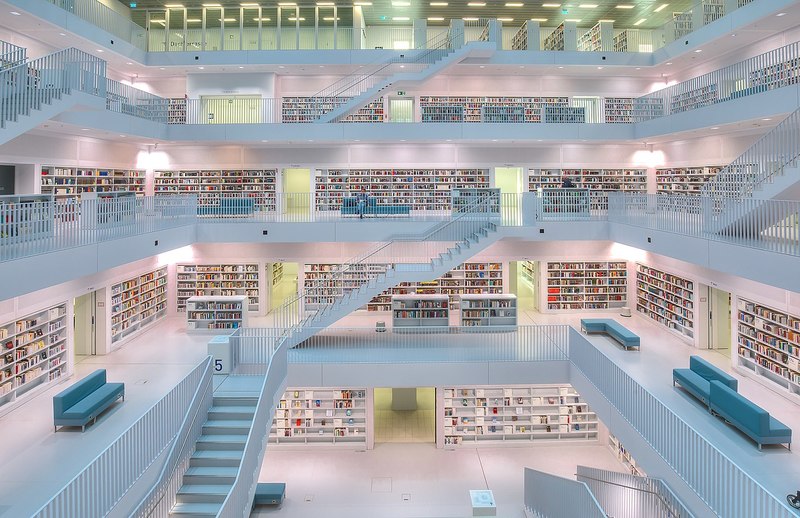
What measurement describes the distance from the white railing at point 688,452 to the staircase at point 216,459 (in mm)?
5908

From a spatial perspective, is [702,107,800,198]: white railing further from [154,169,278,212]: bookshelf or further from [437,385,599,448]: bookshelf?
[154,169,278,212]: bookshelf

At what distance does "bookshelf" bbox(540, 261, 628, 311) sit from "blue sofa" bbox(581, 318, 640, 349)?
2.65 m

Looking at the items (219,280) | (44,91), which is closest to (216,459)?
(44,91)

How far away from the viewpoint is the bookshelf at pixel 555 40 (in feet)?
58.4

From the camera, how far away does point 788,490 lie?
6516 millimetres

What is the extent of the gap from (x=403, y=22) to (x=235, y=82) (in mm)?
6226

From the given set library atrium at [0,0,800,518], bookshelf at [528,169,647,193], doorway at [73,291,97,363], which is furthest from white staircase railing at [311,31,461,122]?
doorway at [73,291,97,363]

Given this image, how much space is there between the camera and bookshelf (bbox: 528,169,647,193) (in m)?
17.8

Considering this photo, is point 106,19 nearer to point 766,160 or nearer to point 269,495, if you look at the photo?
point 269,495

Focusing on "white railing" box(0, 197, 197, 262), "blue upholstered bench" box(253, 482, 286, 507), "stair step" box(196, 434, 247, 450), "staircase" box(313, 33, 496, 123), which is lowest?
"blue upholstered bench" box(253, 482, 286, 507)

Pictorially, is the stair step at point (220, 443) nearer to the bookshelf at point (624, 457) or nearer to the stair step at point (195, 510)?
the stair step at point (195, 510)

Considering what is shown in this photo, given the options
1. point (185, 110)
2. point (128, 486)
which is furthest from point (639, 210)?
point (185, 110)

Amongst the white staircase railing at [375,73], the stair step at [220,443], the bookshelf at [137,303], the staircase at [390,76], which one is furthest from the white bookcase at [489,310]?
the bookshelf at [137,303]

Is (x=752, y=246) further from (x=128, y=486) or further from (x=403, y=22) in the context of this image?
(x=403, y=22)
